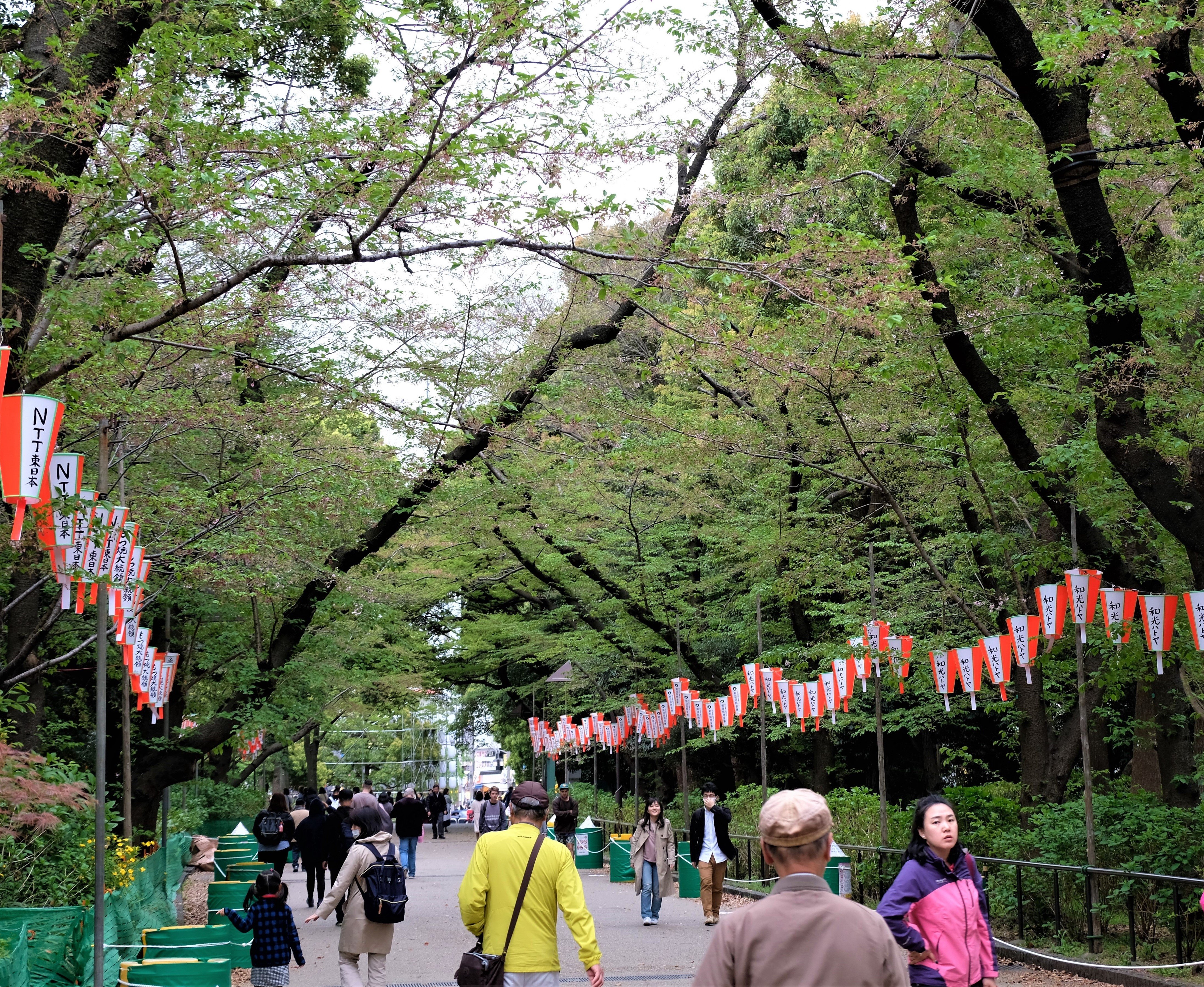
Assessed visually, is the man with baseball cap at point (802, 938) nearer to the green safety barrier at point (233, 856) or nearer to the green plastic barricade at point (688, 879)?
the green plastic barricade at point (688, 879)

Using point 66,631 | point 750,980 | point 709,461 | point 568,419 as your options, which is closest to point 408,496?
point 568,419

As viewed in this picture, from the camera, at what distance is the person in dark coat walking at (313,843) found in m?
16.8

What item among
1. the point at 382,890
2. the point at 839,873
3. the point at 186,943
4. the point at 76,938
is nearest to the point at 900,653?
the point at 839,873

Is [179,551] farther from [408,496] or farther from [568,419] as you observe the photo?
[568,419]

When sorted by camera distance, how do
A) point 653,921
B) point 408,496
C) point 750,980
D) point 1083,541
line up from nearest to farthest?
point 750,980
point 1083,541
point 653,921
point 408,496

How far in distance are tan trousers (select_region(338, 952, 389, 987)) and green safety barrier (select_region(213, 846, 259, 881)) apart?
1127 centimetres

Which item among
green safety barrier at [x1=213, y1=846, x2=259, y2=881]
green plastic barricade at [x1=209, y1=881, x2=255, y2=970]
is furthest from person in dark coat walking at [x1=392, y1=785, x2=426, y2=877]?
green plastic barricade at [x1=209, y1=881, x2=255, y2=970]

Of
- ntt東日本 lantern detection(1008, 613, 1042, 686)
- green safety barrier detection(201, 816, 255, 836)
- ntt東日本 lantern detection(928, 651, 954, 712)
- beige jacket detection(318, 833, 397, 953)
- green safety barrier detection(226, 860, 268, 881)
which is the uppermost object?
ntt東日本 lantern detection(1008, 613, 1042, 686)

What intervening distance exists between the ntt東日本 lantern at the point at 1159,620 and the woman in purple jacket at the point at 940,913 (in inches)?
233

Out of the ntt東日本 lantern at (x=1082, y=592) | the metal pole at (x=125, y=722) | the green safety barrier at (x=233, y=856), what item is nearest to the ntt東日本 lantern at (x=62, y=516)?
the metal pole at (x=125, y=722)

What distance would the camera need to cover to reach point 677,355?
11570 millimetres

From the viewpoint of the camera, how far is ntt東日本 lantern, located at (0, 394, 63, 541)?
7.12 meters

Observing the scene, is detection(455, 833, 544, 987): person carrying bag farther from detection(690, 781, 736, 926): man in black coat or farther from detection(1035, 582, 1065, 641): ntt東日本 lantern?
detection(690, 781, 736, 926): man in black coat

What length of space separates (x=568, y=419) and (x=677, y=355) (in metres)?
4.01
